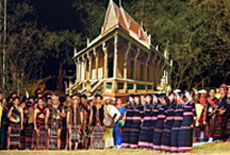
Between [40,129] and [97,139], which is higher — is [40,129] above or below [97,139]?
above

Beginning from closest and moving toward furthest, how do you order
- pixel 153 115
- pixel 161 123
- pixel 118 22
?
pixel 161 123 < pixel 153 115 < pixel 118 22

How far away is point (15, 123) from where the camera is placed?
17.5 meters

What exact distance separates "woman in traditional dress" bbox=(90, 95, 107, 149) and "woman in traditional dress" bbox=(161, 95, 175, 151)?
3009 millimetres

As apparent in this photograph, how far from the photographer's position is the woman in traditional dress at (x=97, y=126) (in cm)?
1744

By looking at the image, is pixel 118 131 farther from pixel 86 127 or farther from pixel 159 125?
pixel 159 125

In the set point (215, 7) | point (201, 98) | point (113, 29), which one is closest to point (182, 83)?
point (215, 7)

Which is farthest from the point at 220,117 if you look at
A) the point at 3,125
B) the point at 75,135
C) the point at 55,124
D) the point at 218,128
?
the point at 3,125

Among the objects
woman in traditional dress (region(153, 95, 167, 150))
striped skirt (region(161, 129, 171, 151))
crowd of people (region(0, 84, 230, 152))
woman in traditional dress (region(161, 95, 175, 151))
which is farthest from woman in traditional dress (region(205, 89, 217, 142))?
striped skirt (region(161, 129, 171, 151))

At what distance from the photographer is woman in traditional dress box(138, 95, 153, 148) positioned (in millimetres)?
15797

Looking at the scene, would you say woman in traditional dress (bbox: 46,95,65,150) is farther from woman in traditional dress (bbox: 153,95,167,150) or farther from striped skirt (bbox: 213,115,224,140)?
Result: striped skirt (bbox: 213,115,224,140)

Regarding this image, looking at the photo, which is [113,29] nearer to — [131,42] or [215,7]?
[131,42]

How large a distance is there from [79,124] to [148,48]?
303 inches

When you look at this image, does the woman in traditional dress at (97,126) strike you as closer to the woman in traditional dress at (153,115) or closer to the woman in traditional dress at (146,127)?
the woman in traditional dress at (146,127)

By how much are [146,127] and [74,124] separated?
2523 millimetres
